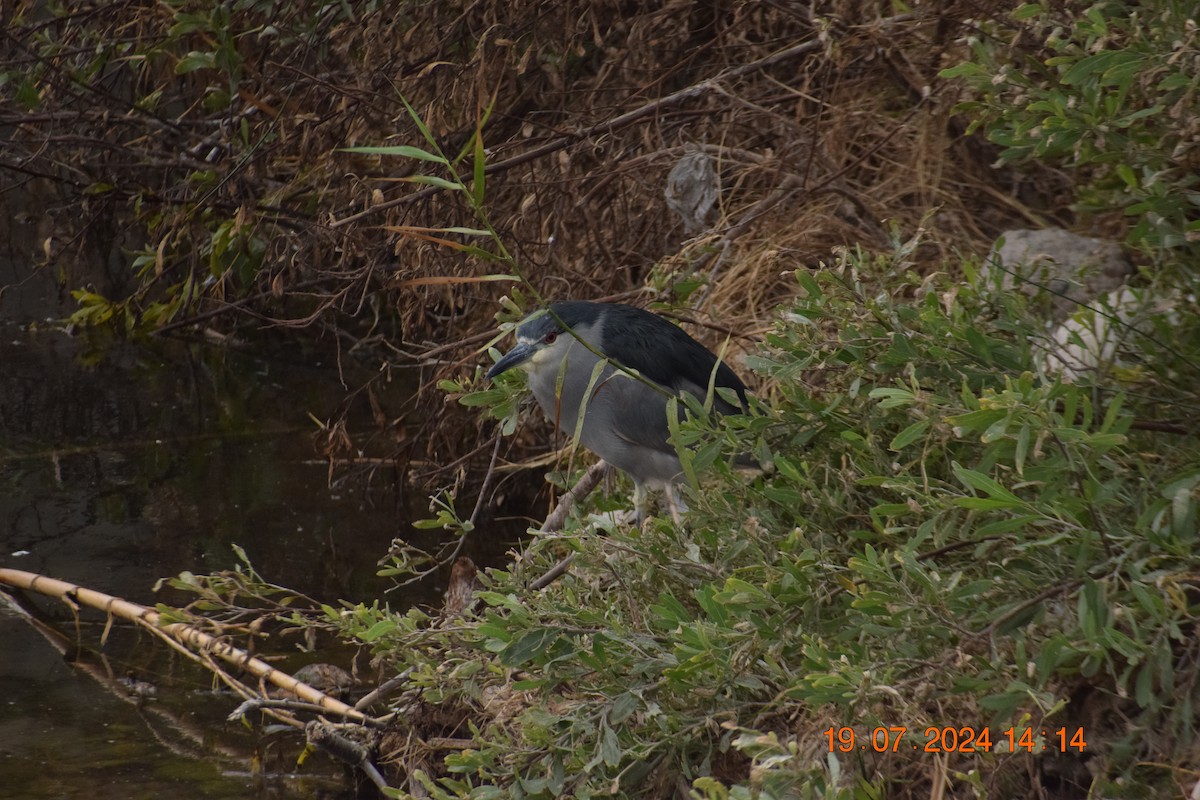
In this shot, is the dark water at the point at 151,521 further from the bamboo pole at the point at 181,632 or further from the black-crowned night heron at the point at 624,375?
the black-crowned night heron at the point at 624,375

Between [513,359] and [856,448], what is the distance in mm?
982

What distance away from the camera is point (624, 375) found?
328 cm

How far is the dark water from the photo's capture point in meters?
3.41

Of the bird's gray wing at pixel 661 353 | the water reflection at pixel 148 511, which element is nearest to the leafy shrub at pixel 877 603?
the bird's gray wing at pixel 661 353

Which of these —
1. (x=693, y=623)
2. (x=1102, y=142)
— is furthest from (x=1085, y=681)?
(x=1102, y=142)

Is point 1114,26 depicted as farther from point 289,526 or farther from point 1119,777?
point 289,526

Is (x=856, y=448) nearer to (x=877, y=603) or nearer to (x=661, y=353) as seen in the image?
(x=877, y=603)

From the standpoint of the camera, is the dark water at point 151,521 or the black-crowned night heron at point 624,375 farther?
the dark water at point 151,521

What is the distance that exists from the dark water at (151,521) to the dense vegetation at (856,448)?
0.67m

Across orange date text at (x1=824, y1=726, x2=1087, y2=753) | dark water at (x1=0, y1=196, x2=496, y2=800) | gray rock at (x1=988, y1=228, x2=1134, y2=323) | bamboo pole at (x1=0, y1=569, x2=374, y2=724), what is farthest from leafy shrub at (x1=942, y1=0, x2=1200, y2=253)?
dark water at (x1=0, y1=196, x2=496, y2=800)

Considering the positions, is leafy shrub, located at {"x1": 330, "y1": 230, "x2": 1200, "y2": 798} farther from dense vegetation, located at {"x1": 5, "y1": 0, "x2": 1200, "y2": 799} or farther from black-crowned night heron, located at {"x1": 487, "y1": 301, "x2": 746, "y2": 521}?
black-crowned night heron, located at {"x1": 487, "y1": 301, "x2": 746, "y2": 521}

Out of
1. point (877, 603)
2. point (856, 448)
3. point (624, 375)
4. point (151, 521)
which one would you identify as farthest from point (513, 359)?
point (151, 521)

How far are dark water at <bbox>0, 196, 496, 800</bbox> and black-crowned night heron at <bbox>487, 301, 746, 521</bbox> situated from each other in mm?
1086

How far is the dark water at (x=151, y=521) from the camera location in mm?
3410
